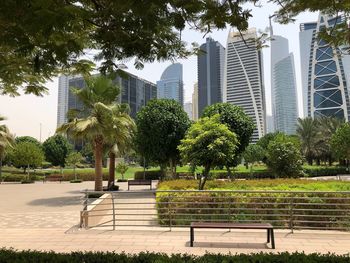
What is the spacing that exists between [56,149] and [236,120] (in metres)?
40.4

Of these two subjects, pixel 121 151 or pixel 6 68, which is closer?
pixel 6 68

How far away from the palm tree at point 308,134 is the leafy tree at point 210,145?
48.3 meters

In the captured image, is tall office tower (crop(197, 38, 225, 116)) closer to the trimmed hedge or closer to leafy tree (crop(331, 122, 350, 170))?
the trimmed hedge

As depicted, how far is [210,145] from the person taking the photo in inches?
576

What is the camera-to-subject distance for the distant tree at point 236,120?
26.2m

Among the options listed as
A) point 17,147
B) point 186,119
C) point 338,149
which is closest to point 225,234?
point 186,119

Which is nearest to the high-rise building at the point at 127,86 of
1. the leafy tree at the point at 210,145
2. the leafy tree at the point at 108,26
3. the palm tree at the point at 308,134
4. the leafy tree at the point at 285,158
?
the leafy tree at the point at 108,26

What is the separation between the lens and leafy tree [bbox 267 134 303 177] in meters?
24.8

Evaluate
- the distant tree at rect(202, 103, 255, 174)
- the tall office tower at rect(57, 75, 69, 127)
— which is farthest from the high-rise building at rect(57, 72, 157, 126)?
the distant tree at rect(202, 103, 255, 174)

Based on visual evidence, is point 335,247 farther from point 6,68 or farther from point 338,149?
point 338,149

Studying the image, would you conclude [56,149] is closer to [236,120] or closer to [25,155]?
[25,155]

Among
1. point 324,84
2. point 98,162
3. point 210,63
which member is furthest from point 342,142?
point 324,84

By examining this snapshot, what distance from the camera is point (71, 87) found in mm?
21922

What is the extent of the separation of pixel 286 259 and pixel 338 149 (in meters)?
38.8
